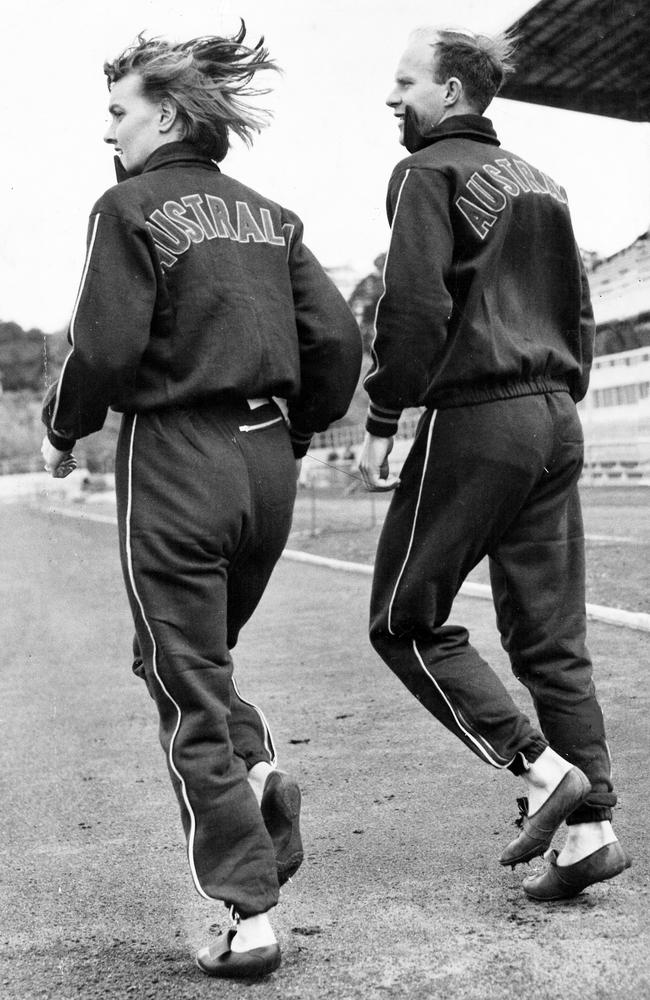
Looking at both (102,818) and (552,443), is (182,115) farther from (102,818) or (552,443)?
(102,818)

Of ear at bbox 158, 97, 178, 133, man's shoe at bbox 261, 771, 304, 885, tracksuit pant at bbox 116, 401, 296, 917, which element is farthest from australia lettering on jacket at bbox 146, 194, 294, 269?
man's shoe at bbox 261, 771, 304, 885

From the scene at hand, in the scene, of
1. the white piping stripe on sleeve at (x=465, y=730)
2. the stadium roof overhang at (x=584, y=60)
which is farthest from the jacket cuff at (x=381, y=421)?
the stadium roof overhang at (x=584, y=60)

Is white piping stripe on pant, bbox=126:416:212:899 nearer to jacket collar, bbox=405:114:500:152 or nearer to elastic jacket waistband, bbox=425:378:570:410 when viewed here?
elastic jacket waistband, bbox=425:378:570:410

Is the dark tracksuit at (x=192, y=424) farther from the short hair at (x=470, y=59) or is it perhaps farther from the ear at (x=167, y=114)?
the short hair at (x=470, y=59)

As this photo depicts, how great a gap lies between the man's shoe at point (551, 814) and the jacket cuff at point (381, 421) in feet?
2.93

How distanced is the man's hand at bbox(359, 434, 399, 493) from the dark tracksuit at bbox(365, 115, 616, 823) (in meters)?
0.03

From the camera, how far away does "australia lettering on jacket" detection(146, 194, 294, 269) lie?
2631mm

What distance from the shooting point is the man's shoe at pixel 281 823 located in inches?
109

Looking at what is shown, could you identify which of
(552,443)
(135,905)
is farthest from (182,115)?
(135,905)

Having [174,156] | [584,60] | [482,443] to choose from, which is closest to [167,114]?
[174,156]

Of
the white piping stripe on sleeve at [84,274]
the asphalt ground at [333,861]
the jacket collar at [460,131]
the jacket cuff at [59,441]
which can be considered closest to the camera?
the asphalt ground at [333,861]

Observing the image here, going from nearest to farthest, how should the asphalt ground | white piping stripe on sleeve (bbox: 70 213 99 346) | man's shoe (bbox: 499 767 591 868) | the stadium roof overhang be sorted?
1. the asphalt ground
2. white piping stripe on sleeve (bbox: 70 213 99 346)
3. man's shoe (bbox: 499 767 591 868)
4. the stadium roof overhang

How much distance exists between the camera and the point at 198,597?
2.63 m

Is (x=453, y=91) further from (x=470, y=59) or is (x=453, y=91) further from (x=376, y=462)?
(x=376, y=462)
